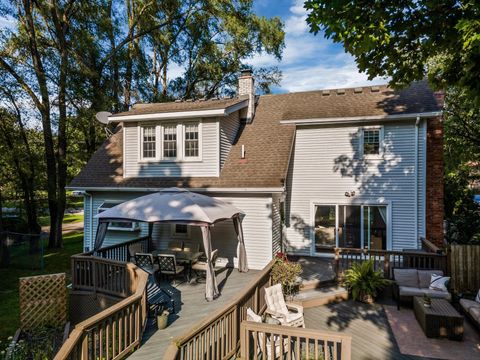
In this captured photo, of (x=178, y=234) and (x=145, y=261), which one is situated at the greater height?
(x=178, y=234)

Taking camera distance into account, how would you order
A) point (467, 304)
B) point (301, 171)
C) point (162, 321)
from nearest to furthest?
point (162, 321), point (467, 304), point (301, 171)

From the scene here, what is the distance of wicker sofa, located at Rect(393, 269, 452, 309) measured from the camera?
25.5 feet

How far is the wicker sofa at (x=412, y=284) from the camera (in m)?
7.77

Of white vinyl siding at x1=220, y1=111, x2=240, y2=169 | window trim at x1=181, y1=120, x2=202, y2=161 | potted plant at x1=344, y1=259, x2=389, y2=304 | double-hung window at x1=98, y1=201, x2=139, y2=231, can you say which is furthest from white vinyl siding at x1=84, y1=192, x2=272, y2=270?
potted plant at x1=344, y1=259, x2=389, y2=304

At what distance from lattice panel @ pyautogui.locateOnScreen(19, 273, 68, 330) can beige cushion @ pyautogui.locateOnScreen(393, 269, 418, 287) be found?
8.91 meters

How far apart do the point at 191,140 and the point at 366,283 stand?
25.7ft

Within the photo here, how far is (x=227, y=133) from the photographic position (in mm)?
12492

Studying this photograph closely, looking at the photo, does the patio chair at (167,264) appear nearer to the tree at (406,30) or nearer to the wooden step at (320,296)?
the wooden step at (320,296)

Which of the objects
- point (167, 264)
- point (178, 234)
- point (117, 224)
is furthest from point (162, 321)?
point (117, 224)

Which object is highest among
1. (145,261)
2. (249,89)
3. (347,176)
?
(249,89)

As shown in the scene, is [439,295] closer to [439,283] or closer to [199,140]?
[439,283]

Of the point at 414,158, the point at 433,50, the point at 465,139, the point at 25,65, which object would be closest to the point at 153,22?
the point at 25,65

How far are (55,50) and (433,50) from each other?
20.2 meters

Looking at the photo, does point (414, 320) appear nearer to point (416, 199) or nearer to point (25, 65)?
point (416, 199)
